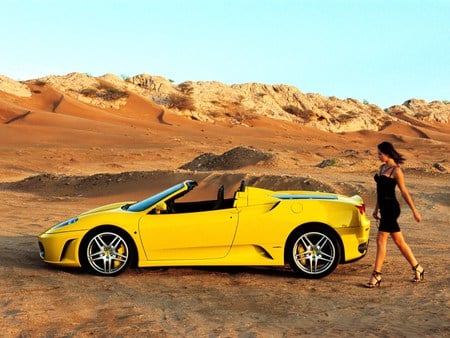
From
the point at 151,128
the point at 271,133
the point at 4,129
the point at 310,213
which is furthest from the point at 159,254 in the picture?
the point at 271,133

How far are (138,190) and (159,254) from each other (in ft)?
44.1

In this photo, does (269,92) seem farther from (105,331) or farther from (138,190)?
(105,331)

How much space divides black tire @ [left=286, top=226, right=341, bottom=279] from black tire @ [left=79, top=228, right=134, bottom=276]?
6.69 ft

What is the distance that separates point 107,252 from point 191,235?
110 centimetres

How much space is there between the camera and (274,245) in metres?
7.97

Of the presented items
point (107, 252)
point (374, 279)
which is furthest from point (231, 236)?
point (374, 279)

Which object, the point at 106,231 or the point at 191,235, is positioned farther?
the point at 106,231

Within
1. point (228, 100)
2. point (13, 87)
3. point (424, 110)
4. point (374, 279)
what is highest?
point (424, 110)

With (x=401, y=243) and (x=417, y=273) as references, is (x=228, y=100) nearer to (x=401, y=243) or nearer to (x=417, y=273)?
(x=417, y=273)

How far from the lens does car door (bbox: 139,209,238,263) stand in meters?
8.00

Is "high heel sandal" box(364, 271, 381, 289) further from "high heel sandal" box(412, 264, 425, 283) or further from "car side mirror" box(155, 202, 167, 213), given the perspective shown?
"car side mirror" box(155, 202, 167, 213)

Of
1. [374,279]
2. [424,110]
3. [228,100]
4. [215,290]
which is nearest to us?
[215,290]

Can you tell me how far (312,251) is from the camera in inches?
314

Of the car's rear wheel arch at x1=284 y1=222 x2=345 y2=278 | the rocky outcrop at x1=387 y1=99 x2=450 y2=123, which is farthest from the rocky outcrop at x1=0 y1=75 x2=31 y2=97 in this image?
the rocky outcrop at x1=387 y1=99 x2=450 y2=123
